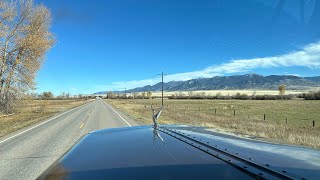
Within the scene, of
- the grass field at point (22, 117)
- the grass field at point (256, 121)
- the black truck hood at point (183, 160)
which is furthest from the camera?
the grass field at point (22, 117)

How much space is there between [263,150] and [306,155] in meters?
0.31

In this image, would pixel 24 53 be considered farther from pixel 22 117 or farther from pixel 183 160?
pixel 183 160

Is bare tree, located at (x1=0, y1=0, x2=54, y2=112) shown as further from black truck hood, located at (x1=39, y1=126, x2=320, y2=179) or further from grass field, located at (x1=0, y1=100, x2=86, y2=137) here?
black truck hood, located at (x1=39, y1=126, x2=320, y2=179)

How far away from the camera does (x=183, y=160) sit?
2.52 meters

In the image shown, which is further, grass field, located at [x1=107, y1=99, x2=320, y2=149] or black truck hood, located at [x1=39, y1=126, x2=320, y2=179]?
grass field, located at [x1=107, y1=99, x2=320, y2=149]

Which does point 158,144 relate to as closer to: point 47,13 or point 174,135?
point 174,135

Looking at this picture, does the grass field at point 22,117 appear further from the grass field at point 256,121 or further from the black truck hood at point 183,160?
the black truck hood at point 183,160

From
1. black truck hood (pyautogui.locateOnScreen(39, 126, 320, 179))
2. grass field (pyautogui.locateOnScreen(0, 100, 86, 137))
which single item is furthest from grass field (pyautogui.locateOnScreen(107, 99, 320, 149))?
grass field (pyautogui.locateOnScreen(0, 100, 86, 137))

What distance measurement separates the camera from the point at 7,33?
35.6 meters

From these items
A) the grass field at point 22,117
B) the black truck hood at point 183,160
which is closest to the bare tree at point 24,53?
the grass field at point 22,117

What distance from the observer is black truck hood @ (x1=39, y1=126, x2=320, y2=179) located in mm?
2184

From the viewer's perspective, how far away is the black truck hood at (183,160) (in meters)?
2.18

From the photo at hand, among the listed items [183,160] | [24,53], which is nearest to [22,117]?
[24,53]

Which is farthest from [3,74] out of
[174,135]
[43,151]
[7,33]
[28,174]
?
Result: [174,135]
